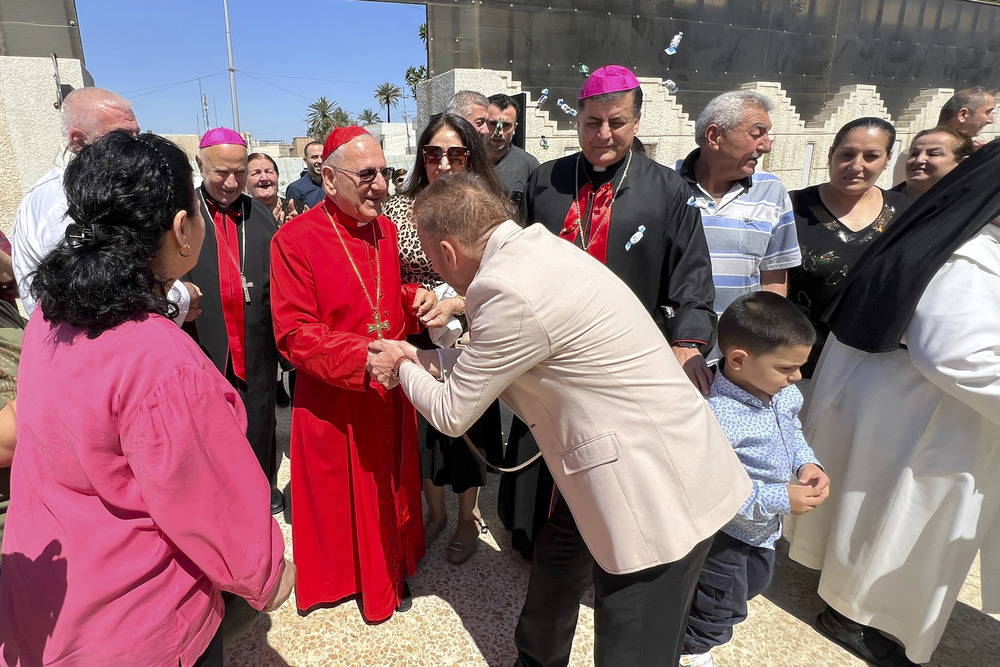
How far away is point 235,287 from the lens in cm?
326

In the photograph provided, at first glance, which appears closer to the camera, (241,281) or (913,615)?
(913,615)

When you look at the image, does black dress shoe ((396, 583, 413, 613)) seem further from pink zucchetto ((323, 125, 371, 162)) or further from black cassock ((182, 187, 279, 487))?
pink zucchetto ((323, 125, 371, 162))

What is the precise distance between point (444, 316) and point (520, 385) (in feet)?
3.11

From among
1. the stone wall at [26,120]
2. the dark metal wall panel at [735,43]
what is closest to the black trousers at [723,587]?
the stone wall at [26,120]

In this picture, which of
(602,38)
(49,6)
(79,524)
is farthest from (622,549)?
(602,38)

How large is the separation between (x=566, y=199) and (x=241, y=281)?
1913 millimetres

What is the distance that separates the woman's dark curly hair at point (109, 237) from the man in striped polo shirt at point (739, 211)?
236 cm

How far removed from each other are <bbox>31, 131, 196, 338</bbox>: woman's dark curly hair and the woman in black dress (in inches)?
112

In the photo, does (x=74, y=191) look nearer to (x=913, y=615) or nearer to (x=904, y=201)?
(x=913, y=615)

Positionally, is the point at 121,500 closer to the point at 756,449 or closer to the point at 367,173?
the point at 367,173

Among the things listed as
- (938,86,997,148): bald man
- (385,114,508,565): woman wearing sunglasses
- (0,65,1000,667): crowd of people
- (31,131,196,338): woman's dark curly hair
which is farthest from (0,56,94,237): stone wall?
(938,86,997,148): bald man

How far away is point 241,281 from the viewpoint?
10.7 feet

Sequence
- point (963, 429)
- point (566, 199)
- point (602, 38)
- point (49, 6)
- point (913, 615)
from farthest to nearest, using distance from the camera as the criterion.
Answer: point (602, 38) < point (49, 6) < point (566, 199) < point (913, 615) < point (963, 429)

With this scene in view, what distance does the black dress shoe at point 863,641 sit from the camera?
2398 millimetres
